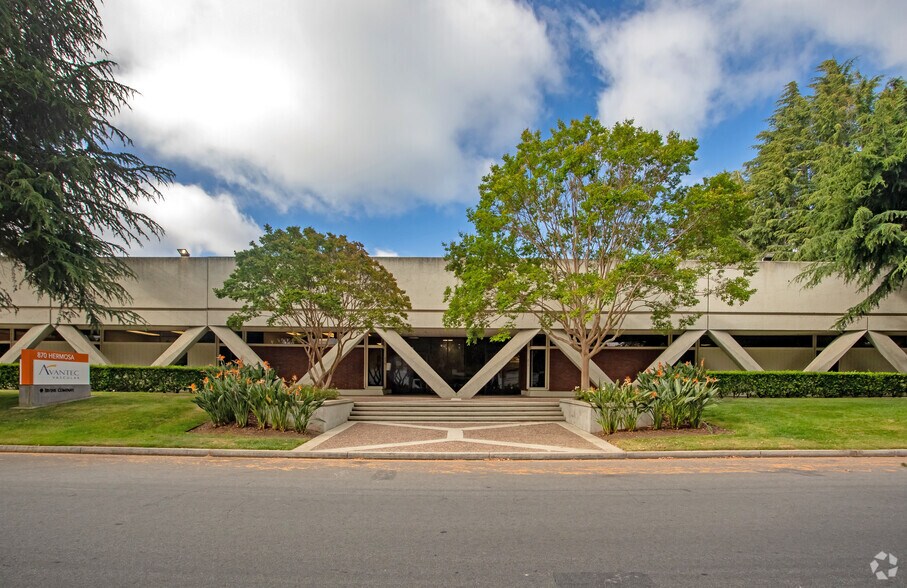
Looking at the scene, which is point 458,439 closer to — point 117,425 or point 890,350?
point 117,425

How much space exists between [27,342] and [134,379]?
5.85 meters

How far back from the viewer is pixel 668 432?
12.3 m

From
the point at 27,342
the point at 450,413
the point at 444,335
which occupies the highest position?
the point at 444,335

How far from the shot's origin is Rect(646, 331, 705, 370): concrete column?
20.3m

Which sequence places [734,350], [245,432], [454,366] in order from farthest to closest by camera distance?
[454,366] < [734,350] < [245,432]

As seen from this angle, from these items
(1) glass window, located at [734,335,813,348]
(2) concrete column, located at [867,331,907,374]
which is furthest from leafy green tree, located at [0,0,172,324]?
(2) concrete column, located at [867,331,907,374]

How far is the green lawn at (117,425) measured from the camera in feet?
35.9

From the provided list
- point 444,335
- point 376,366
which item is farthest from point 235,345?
point 444,335

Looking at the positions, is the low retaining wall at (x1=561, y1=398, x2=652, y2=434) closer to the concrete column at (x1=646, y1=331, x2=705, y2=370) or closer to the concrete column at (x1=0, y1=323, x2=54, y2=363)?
the concrete column at (x1=646, y1=331, x2=705, y2=370)

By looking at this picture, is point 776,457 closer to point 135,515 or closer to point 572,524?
point 572,524

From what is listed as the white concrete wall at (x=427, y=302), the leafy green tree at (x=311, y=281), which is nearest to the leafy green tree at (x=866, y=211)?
the white concrete wall at (x=427, y=302)

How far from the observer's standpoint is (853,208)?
61.9ft

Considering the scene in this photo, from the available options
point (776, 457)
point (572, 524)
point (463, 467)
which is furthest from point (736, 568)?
point (776, 457)

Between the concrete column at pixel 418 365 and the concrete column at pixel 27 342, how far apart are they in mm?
13993
